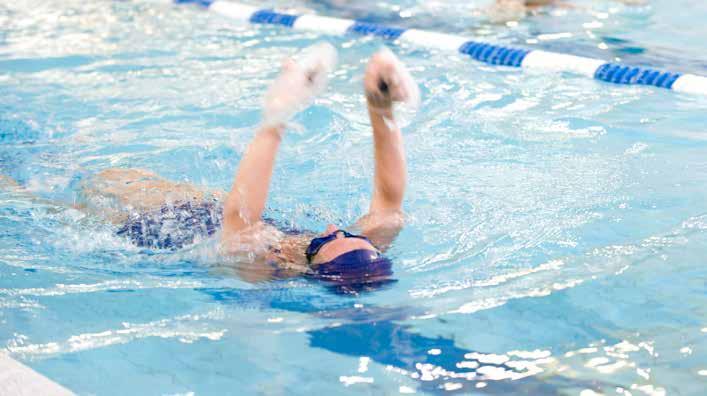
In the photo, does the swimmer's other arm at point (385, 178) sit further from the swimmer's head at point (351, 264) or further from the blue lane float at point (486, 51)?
the blue lane float at point (486, 51)

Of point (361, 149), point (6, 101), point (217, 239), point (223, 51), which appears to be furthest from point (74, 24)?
Result: point (217, 239)

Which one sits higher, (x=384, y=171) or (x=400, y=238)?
(x=384, y=171)

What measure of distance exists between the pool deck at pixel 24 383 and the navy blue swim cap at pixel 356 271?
0.91 metres

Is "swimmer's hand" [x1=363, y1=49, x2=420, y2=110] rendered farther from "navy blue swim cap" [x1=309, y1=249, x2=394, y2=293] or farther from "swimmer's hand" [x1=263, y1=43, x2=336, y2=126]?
"navy blue swim cap" [x1=309, y1=249, x2=394, y2=293]

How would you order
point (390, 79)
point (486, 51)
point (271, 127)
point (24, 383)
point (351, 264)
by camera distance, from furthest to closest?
1. point (486, 51)
2. point (271, 127)
3. point (390, 79)
4. point (351, 264)
5. point (24, 383)

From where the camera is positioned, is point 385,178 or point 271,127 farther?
point 385,178

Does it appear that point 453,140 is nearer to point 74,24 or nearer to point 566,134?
point 566,134

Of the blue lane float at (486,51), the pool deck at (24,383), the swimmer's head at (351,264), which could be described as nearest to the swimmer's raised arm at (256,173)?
the swimmer's head at (351,264)

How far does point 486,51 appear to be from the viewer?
589cm

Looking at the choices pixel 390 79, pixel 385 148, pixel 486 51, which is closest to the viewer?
pixel 390 79

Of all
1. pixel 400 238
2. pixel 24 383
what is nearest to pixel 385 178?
pixel 400 238

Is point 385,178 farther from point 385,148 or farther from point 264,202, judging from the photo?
point 264,202

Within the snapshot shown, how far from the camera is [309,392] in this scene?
2.25m

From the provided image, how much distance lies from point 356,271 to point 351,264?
0.03 meters
